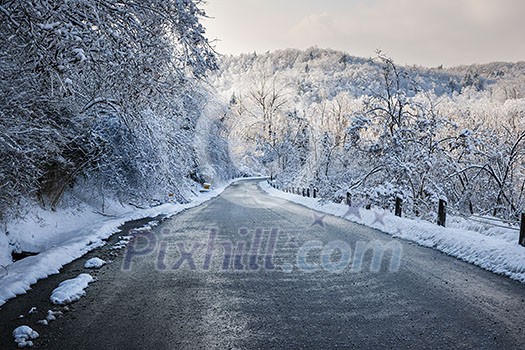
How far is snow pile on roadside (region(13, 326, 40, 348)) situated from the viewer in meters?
3.83

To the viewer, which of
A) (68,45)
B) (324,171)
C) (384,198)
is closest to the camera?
(68,45)

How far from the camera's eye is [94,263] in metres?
7.28

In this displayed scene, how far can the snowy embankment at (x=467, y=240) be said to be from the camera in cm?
695

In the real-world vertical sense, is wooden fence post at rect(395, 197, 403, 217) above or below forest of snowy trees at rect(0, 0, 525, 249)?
below

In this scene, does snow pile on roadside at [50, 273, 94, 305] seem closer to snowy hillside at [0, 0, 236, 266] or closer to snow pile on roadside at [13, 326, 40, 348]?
snow pile on roadside at [13, 326, 40, 348]

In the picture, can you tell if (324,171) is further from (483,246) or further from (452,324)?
(452,324)

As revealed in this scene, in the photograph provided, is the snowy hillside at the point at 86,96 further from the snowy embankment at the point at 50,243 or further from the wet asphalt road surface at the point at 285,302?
the wet asphalt road surface at the point at 285,302

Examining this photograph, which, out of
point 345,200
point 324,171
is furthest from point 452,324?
point 324,171

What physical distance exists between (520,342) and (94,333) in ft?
14.5

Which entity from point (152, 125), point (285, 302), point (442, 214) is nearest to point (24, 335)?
point (285, 302)

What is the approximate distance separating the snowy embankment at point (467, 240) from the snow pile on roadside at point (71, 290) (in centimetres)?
693

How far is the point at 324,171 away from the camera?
31.4 metres

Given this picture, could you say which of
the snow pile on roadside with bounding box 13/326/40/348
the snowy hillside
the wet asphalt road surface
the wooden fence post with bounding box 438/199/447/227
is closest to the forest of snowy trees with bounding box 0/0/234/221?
the snowy hillside

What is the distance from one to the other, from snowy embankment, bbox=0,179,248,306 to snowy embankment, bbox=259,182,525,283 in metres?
7.97
